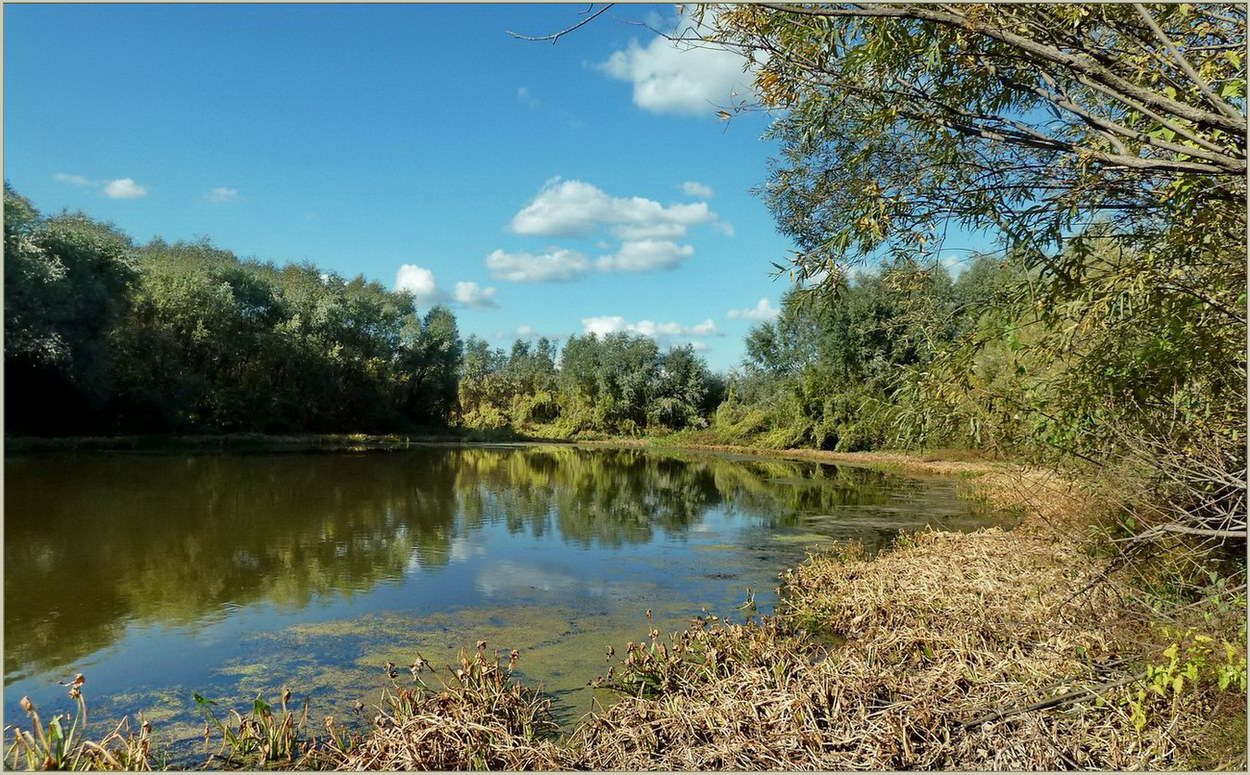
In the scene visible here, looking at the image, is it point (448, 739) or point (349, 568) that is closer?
point (448, 739)

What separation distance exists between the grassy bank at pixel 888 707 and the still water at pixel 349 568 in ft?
2.64

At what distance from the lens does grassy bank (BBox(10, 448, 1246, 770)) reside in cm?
426

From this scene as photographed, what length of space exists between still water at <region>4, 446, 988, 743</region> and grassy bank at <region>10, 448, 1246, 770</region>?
0.80 meters

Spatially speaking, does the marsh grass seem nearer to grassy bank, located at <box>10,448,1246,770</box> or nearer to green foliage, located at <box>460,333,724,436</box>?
grassy bank, located at <box>10,448,1246,770</box>

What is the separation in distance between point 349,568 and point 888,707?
27.0ft

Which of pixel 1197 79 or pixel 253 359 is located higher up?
pixel 253 359

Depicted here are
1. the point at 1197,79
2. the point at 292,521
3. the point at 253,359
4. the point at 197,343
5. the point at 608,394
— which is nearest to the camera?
the point at 1197,79

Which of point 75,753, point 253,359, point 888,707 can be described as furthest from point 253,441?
point 888,707

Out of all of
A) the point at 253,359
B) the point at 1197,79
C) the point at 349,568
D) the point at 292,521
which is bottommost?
the point at 349,568

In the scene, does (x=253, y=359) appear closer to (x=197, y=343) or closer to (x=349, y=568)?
(x=197, y=343)

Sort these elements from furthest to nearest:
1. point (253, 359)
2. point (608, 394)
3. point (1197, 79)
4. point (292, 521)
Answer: point (608, 394)
point (253, 359)
point (292, 521)
point (1197, 79)

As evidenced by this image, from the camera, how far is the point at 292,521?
47.8 feet

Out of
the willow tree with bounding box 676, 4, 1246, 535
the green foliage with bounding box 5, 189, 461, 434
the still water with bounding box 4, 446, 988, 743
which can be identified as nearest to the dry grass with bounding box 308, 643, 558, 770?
the still water with bounding box 4, 446, 988, 743

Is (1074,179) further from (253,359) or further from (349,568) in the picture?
(253,359)
